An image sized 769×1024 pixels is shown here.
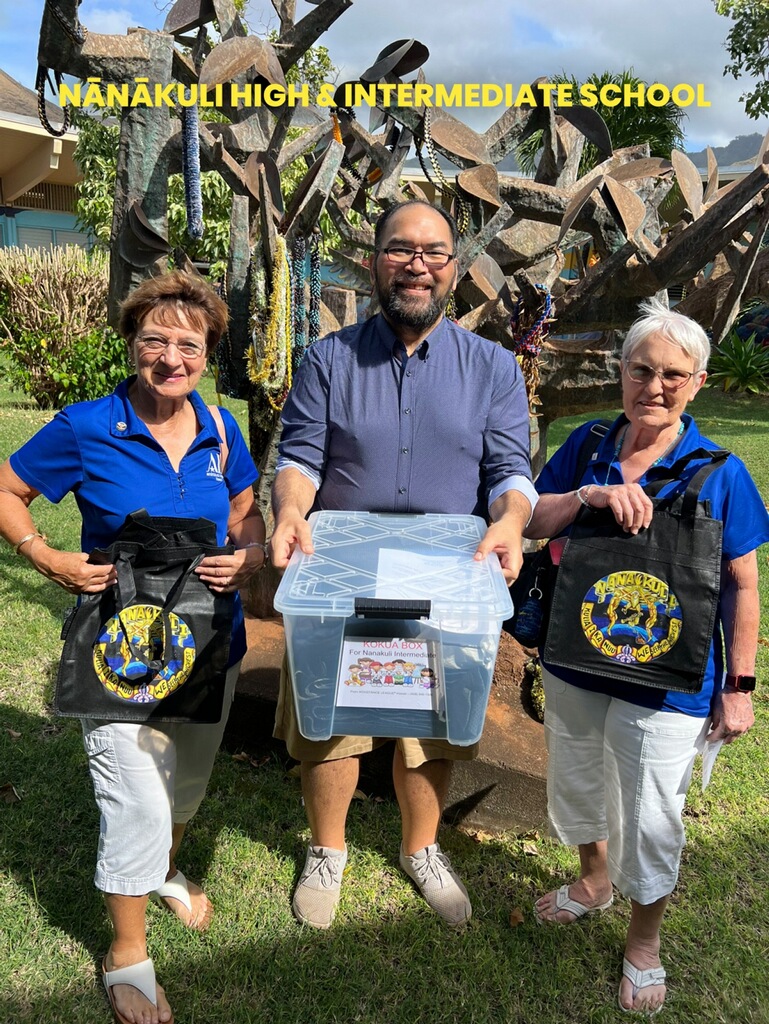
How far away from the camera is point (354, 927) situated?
2424 mm

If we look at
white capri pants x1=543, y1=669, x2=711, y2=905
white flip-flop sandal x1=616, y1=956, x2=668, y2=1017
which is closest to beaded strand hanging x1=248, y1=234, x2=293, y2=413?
white capri pants x1=543, y1=669, x2=711, y2=905

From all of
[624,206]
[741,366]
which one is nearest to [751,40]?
[741,366]

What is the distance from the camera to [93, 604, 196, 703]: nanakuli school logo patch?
1.83 m

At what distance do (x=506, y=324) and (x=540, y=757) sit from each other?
2020mm

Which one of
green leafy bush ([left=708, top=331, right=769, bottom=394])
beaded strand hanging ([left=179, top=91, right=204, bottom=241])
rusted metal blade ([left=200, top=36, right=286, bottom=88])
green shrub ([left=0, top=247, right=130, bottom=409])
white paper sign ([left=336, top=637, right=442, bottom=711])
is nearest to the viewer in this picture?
white paper sign ([left=336, top=637, right=442, bottom=711])

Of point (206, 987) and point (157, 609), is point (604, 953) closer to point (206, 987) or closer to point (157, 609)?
point (206, 987)

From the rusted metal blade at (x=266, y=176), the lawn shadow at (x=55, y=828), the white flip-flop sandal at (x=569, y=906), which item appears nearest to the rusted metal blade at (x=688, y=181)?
the rusted metal blade at (x=266, y=176)

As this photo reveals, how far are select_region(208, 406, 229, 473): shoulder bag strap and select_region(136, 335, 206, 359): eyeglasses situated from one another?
0.64ft

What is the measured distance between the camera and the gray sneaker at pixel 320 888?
2.42 meters

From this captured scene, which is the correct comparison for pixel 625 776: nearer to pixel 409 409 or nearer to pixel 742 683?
pixel 742 683

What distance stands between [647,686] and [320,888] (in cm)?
133

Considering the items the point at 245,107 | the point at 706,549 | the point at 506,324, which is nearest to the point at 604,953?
the point at 706,549

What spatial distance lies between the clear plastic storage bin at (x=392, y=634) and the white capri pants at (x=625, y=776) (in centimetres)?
49

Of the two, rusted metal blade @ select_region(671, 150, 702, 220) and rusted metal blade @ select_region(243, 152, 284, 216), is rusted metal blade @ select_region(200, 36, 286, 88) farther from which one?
rusted metal blade @ select_region(671, 150, 702, 220)
